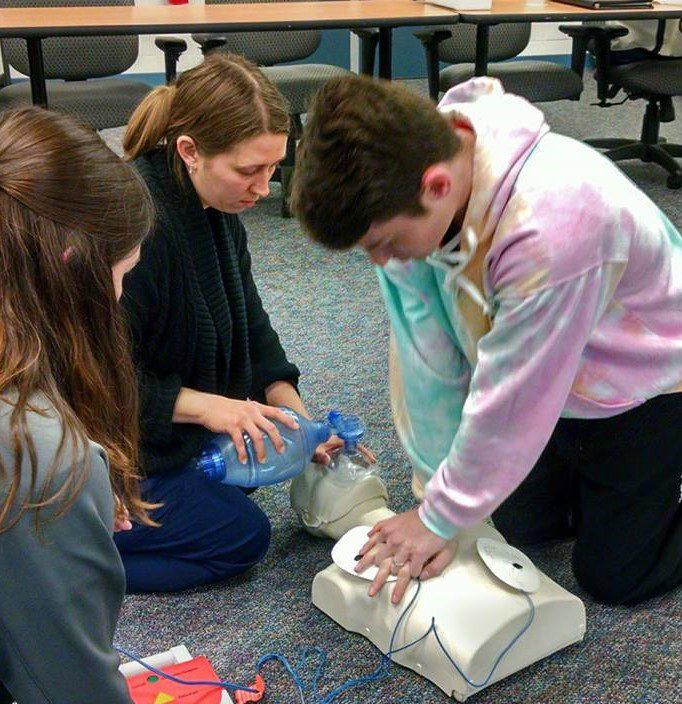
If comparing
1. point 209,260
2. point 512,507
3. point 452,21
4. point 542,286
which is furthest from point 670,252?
point 452,21

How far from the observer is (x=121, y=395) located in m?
1.06

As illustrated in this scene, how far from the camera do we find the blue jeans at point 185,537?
1634 mm

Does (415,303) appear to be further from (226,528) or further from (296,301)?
(296,301)

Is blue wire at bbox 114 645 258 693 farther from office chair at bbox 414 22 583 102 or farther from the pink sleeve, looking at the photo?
office chair at bbox 414 22 583 102

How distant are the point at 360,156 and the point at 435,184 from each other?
11cm

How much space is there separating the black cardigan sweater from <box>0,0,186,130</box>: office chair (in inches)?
68.9

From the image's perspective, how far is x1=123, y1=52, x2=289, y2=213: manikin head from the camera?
152cm

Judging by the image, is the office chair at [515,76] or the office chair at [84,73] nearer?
the office chair at [84,73]

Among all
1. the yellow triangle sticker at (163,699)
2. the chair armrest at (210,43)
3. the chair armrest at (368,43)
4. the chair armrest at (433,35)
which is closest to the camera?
the yellow triangle sticker at (163,699)

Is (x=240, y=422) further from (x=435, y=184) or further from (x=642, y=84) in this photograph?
(x=642, y=84)

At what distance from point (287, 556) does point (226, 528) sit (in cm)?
16

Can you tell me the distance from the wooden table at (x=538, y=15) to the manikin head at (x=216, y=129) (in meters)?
2.06

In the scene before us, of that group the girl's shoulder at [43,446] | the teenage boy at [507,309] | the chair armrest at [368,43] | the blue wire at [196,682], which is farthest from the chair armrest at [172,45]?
the girl's shoulder at [43,446]

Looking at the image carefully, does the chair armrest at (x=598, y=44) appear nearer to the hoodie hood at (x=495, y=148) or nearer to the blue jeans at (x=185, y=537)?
the hoodie hood at (x=495, y=148)
